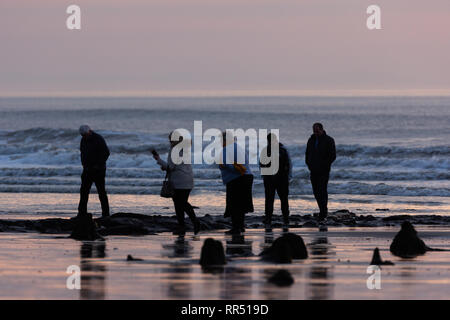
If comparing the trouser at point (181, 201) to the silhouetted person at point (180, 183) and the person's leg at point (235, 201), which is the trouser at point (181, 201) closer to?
the silhouetted person at point (180, 183)

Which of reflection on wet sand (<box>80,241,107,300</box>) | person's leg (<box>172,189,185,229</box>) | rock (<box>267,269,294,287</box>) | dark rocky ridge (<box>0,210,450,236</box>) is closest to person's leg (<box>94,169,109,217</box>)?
dark rocky ridge (<box>0,210,450,236</box>)

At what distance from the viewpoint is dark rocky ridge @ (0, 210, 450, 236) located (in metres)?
15.1

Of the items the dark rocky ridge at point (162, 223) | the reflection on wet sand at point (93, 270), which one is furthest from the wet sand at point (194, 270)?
the dark rocky ridge at point (162, 223)

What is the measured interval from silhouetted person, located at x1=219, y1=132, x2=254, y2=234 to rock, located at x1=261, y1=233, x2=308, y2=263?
344 centimetres

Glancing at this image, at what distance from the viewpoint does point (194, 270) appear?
10.4m

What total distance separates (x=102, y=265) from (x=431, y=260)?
3568mm

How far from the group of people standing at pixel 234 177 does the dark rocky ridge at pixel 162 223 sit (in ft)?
1.15

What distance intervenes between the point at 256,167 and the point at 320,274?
1013 inches

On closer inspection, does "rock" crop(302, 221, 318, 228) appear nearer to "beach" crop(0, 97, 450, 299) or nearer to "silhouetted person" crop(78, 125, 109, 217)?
"beach" crop(0, 97, 450, 299)

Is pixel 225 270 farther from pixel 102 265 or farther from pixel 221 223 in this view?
pixel 221 223

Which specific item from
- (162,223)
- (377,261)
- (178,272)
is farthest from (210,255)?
(162,223)

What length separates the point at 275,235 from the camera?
48.7 ft

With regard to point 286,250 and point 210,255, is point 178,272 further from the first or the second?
point 286,250
